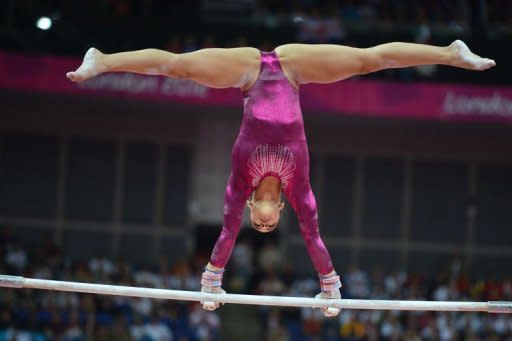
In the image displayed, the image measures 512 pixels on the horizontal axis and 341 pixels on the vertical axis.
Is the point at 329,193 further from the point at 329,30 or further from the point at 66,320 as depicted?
the point at 66,320

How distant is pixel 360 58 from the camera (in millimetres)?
7957

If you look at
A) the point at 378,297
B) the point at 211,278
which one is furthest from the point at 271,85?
the point at 378,297

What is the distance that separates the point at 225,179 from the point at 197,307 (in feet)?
10.5

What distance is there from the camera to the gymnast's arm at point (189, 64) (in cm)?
771

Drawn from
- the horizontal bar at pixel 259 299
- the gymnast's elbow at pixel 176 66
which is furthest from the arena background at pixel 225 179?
the gymnast's elbow at pixel 176 66

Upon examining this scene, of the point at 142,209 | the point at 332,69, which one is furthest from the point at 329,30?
the point at 332,69

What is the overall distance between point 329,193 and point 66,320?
5.77 m

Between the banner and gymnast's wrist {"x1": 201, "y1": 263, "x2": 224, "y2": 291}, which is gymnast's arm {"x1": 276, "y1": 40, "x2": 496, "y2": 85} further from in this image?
the banner

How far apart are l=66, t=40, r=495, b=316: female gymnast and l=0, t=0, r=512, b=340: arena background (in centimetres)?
833

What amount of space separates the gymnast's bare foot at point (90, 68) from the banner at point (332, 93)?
25.9 ft

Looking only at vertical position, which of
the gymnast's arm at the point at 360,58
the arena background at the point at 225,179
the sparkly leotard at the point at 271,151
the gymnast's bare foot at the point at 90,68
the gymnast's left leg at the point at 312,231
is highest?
the arena background at the point at 225,179

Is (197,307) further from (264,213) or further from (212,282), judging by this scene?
(264,213)

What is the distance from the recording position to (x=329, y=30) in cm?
1623

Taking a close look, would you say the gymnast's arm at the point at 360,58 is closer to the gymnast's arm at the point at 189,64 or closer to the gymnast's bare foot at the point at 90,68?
the gymnast's arm at the point at 189,64
